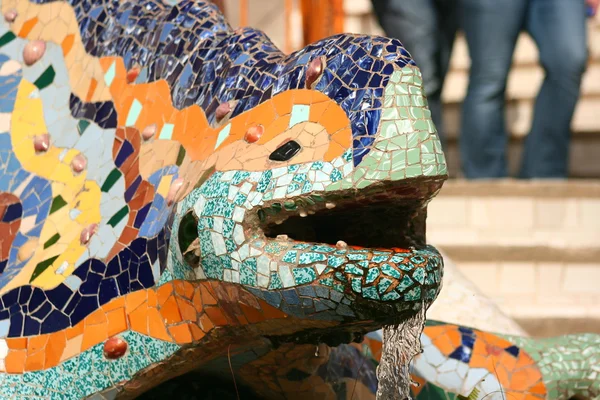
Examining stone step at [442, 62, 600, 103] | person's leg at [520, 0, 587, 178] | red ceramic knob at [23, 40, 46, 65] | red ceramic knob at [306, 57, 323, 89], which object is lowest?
stone step at [442, 62, 600, 103]

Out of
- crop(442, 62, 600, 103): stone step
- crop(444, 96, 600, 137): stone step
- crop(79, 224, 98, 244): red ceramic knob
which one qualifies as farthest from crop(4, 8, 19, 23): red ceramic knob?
crop(442, 62, 600, 103): stone step

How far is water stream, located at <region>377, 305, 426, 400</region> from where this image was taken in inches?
102

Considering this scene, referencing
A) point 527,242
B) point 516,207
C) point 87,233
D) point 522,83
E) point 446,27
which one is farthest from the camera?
point 522,83

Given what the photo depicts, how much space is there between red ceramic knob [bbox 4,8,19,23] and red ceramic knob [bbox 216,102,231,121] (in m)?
1.04

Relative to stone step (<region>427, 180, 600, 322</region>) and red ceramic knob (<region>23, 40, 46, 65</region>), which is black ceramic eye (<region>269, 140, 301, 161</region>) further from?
stone step (<region>427, 180, 600, 322</region>)

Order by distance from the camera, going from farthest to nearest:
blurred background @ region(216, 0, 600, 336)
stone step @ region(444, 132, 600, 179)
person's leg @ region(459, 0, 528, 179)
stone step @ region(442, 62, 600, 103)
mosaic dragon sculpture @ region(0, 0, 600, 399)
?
stone step @ region(442, 62, 600, 103), stone step @ region(444, 132, 600, 179), person's leg @ region(459, 0, 528, 179), blurred background @ region(216, 0, 600, 336), mosaic dragon sculpture @ region(0, 0, 600, 399)

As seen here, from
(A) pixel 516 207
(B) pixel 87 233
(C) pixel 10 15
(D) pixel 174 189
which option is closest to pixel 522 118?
(A) pixel 516 207

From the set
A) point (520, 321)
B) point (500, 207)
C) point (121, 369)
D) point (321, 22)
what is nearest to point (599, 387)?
point (121, 369)

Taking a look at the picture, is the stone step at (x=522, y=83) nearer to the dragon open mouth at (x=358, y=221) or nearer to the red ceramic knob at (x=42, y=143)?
the red ceramic knob at (x=42, y=143)

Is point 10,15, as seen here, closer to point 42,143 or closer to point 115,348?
point 42,143

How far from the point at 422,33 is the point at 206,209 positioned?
15.3 ft

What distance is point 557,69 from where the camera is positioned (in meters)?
7.02

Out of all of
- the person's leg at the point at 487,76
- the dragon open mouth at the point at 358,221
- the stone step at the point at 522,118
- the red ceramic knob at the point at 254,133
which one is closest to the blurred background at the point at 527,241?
the person's leg at the point at 487,76

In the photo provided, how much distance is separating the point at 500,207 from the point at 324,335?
402 cm
